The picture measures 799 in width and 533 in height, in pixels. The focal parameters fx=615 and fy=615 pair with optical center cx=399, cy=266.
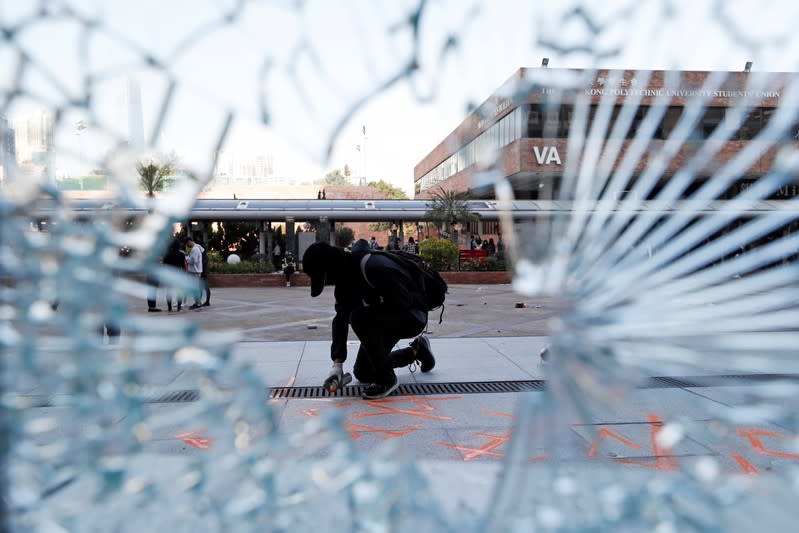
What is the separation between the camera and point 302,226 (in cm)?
2431

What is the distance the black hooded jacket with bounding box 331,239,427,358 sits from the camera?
13.9 feet

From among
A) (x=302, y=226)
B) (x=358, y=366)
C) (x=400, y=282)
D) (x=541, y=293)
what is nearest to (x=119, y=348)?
(x=541, y=293)

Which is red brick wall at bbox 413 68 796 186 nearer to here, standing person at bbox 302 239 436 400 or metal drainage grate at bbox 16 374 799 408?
standing person at bbox 302 239 436 400

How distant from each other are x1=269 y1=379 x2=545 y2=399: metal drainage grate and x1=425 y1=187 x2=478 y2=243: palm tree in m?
13.7

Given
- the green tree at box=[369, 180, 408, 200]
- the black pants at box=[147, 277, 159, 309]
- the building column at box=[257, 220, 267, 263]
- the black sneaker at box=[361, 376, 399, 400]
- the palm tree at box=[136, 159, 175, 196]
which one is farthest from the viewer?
the building column at box=[257, 220, 267, 263]

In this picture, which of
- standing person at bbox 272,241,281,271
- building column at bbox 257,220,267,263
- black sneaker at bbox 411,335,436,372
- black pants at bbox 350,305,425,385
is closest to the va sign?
black pants at bbox 350,305,425,385

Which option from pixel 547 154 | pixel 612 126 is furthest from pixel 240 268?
pixel 612 126

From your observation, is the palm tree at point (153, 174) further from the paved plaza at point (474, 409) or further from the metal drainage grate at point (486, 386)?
the metal drainage grate at point (486, 386)

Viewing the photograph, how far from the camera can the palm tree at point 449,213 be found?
61.4ft

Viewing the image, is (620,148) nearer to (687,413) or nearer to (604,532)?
(604,532)

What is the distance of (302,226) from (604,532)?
23688 millimetres

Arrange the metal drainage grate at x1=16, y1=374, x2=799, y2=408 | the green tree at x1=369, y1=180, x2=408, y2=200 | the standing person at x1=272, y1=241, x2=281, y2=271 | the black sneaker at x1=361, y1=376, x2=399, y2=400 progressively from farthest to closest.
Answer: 1. the standing person at x1=272, y1=241, x2=281, y2=271
2. the green tree at x1=369, y1=180, x2=408, y2=200
3. the metal drainage grate at x1=16, y1=374, x2=799, y2=408
4. the black sneaker at x1=361, y1=376, x2=399, y2=400

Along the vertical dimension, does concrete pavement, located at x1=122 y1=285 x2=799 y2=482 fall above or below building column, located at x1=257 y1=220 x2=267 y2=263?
below

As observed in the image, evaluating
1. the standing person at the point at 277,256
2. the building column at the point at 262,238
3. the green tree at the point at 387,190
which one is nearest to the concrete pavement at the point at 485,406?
the green tree at the point at 387,190
